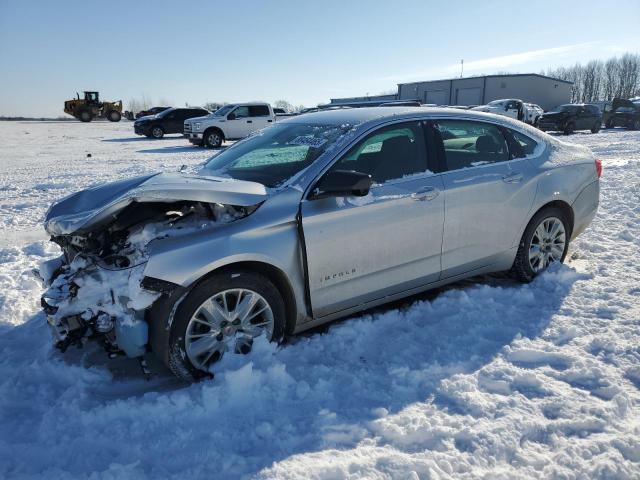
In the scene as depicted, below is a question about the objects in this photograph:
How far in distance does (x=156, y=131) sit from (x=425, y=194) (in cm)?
2368

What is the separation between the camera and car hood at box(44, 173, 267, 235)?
288cm

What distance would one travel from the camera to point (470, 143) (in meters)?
4.12

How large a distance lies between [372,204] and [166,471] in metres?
2.03

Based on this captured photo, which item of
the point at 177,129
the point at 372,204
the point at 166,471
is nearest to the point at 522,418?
the point at 372,204

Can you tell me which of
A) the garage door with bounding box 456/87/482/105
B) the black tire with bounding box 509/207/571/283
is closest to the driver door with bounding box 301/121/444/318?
the black tire with bounding box 509/207/571/283

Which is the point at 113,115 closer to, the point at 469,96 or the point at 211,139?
the point at 211,139

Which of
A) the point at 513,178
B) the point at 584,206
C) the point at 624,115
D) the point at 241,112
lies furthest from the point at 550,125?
the point at 513,178

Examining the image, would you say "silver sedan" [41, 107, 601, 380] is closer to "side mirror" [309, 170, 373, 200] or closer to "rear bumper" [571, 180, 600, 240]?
"side mirror" [309, 170, 373, 200]

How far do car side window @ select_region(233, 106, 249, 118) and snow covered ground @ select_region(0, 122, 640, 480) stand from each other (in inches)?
658

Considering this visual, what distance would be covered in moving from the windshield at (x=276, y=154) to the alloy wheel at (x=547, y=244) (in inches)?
84.4

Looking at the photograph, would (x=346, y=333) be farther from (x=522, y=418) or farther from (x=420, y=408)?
(x=522, y=418)

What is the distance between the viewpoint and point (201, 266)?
2799 mm

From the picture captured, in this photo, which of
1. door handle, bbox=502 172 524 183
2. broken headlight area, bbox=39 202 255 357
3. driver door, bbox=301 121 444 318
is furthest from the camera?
door handle, bbox=502 172 524 183

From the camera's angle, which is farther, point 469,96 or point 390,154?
point 469,96
